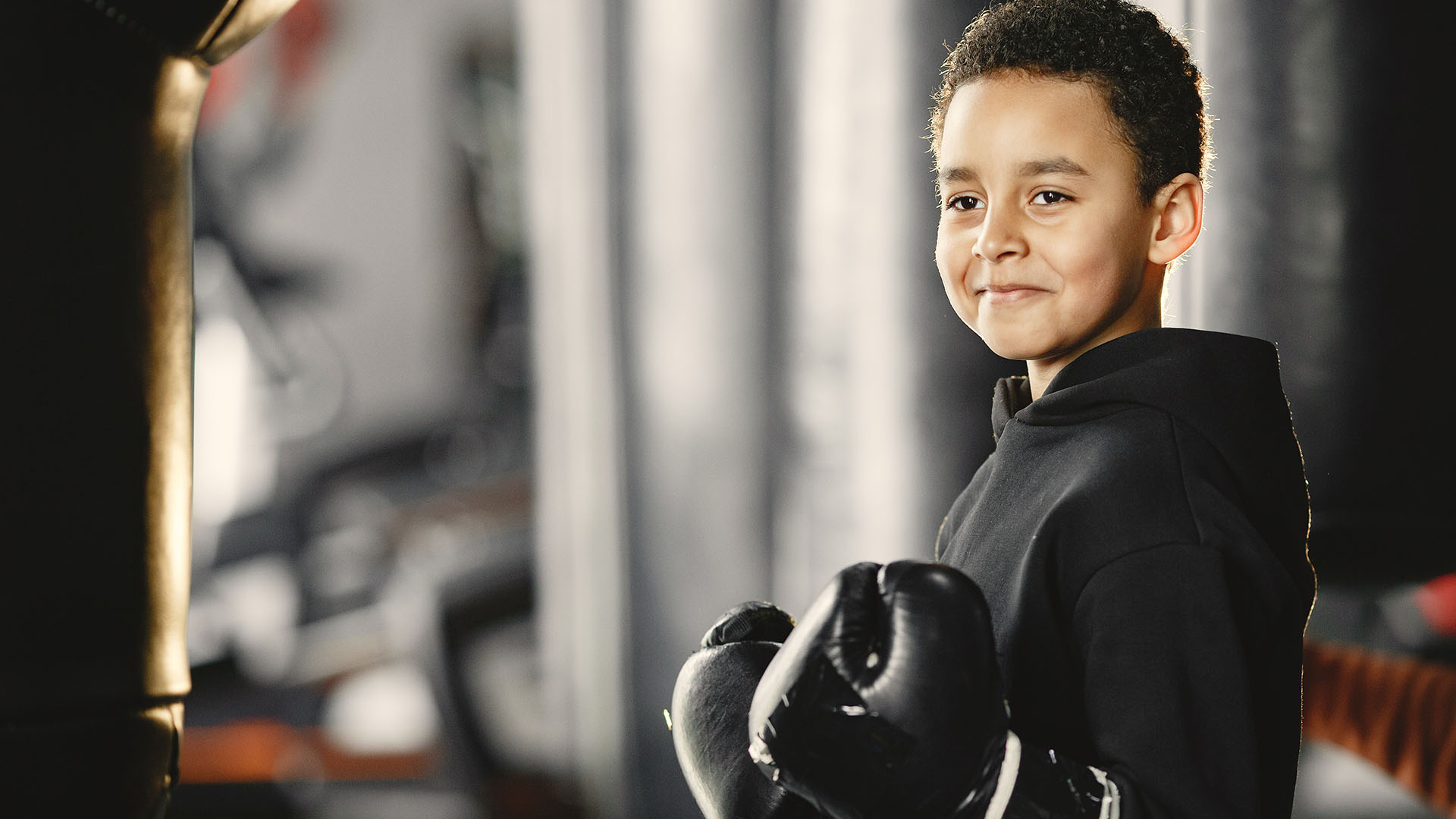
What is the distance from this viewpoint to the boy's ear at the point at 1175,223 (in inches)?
23.0

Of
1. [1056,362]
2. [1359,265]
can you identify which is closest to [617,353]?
[1359,265]

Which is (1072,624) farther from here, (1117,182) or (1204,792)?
(1117,182)

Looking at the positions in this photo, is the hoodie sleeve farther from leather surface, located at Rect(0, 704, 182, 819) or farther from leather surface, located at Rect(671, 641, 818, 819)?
leather surface, located at Rect(0, 704, 182, 819)

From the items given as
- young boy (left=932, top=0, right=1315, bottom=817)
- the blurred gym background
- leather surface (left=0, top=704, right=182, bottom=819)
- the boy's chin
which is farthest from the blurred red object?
leather surface (left=0, top=704, right=182, bottom=819)

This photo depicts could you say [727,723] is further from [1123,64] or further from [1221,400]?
[1123,64]

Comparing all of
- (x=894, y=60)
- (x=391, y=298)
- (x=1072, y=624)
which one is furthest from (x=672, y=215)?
(x=1072, y=624)

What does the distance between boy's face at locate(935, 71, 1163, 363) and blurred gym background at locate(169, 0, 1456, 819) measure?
0.44m

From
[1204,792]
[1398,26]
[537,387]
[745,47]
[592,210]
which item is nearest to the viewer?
[1204,792]

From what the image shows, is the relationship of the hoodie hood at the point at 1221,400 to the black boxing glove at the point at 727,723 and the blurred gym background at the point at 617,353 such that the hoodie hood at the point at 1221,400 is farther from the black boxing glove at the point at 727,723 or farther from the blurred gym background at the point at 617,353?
the blurred gym background at the point at 617,353

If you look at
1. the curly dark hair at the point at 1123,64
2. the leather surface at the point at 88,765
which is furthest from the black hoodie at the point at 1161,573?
the leather surface at the point at 88,765

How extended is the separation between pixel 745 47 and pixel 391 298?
1.47m

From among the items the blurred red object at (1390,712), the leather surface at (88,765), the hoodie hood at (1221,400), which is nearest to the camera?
the leather surface at (88,765)

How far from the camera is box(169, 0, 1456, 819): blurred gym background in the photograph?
0.91 meters

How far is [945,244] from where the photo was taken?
621 mm
